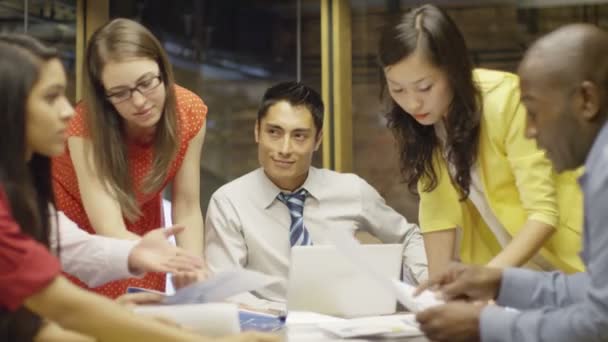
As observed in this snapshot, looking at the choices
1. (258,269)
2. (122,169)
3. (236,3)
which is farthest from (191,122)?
(236,3)

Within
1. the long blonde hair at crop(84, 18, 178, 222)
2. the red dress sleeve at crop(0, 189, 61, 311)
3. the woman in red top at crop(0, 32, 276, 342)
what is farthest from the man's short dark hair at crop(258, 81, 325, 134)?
the red dress sleeve at crop(0, 189, 61, 311)

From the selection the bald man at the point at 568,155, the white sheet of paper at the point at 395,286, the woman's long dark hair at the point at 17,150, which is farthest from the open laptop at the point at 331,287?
the woman's long dark hair at the point at 17,150

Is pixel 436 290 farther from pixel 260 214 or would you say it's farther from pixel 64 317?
pixel 260 214

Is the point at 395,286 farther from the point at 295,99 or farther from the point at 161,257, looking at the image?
the point at 295,99

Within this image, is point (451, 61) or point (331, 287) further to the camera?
point (451, 61)

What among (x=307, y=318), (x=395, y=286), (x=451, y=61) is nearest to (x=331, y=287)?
(x=307, y=318)

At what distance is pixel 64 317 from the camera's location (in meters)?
1.55

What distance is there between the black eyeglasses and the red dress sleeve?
48.2 inches

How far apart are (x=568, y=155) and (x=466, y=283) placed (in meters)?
0.39

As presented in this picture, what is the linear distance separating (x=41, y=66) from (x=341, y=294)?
1.06 metres

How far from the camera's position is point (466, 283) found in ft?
6.66

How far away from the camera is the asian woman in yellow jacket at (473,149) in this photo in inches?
100

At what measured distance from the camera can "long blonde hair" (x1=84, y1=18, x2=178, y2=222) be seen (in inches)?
109

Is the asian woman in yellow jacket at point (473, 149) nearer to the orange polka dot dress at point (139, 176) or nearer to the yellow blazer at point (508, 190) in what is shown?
the yellow blazer at point (508, 190)
